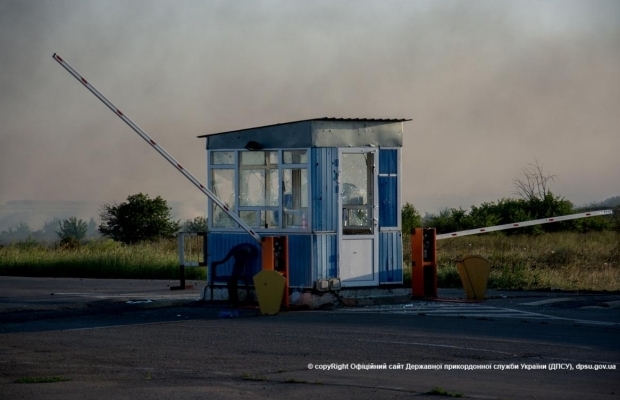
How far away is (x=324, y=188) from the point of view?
808 inches

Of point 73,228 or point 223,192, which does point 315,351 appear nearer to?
point 223,192

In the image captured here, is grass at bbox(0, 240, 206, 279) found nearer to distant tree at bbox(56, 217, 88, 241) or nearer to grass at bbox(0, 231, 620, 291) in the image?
grass at bbox(0, 231, 620, 291)

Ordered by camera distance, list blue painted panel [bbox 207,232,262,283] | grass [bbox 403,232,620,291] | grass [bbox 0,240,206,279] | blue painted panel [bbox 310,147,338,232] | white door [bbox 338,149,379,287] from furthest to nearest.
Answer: grass [bbox 0,240,206,279]
grass [bbox 403,232,620,291]
blue painted panel [bbox 207,232,262,283]
white door [bbox 338,149,379,287]
blue painted panel [bbox 310,147,338,232]

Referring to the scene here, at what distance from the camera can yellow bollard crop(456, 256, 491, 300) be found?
2155 cm

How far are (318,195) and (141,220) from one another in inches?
1477

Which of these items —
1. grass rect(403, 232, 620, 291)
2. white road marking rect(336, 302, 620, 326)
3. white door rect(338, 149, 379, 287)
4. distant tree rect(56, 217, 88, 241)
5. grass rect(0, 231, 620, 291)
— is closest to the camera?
white road marking rect(336, 302, 620, 326)

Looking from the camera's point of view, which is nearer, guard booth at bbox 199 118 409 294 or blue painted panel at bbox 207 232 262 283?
guard booth at bbox 199 118 409 294

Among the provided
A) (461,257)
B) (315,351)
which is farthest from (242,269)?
(461,257)

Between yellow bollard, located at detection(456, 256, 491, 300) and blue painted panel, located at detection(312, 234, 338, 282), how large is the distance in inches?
113

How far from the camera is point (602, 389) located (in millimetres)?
10656

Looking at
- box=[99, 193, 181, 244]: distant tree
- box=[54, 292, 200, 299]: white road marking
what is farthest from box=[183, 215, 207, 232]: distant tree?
box=[54, 292, 200, 299]: white road marking

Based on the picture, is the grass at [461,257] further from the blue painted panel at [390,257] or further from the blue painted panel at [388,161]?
the blue painted panel at [388,161]

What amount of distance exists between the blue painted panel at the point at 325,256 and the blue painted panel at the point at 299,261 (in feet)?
0.33

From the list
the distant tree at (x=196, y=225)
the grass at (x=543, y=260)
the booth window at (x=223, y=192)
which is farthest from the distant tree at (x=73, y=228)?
the booth window at (x=223, y=192)
